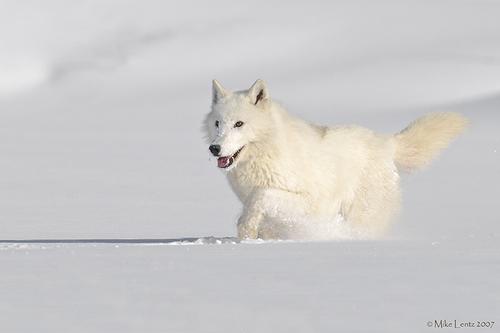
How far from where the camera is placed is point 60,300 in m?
4.46

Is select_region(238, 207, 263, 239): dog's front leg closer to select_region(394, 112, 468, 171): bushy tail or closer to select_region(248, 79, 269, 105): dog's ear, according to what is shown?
select_region(248, 79, 269, 105): dog's ear

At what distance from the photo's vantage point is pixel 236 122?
8297mm

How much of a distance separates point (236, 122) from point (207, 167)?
9.52 m

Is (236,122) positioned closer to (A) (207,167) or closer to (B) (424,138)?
(B) (424,138)

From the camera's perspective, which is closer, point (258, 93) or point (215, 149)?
point (215, 149)

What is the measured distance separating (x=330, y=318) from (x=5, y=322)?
1158 millimetres

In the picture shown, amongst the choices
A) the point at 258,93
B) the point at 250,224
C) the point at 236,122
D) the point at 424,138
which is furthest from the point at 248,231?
the point at 424,138

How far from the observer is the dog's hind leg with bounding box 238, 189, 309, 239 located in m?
7.84

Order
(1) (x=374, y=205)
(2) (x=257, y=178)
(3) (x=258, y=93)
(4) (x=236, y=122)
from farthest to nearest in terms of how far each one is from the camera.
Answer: (1) (x=374, y=205)
(3) (x=258, y=93)
(4) (x=236, y=122)
(2) (x=257, y=178)

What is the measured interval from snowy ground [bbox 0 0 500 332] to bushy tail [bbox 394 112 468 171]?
535 millimetres

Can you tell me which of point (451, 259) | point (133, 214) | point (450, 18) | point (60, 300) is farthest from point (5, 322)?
point (450, 18)

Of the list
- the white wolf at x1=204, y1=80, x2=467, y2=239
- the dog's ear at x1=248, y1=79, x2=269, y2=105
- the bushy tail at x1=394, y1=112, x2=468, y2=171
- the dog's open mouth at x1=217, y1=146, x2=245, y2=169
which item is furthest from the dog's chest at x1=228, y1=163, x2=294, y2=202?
the bushy tail at x1=394, y1=112, x2=468, y2=171

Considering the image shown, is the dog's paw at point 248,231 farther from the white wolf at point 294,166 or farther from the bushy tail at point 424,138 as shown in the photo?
the bushy tail at point 424,138

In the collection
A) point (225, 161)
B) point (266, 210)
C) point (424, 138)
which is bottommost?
point (266, 210)
